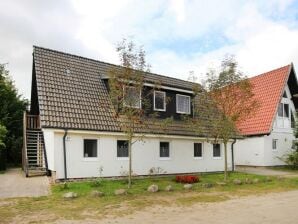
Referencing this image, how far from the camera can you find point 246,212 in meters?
12.1

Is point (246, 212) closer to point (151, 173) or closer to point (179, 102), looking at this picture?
point (151, 173)

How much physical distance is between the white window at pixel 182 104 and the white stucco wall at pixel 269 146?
920 centimetres

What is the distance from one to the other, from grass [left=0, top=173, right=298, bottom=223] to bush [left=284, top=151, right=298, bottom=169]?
10.4 m

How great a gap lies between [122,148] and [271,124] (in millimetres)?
14666

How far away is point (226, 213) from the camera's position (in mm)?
12031

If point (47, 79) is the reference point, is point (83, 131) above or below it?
below

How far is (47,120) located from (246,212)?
36.2ft

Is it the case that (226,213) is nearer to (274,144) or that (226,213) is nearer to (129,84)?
(129,84)

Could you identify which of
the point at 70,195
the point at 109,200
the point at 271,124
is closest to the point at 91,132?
the point at 70,195

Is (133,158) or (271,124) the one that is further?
(271,124)

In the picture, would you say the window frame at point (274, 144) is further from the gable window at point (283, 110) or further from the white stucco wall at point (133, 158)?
the white stucco wall at point (133, 158)

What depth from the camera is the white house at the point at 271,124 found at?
32344 mm

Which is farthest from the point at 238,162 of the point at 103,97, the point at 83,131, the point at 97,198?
the point at 97,198

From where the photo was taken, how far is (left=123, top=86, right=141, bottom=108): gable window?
60.9 ft
